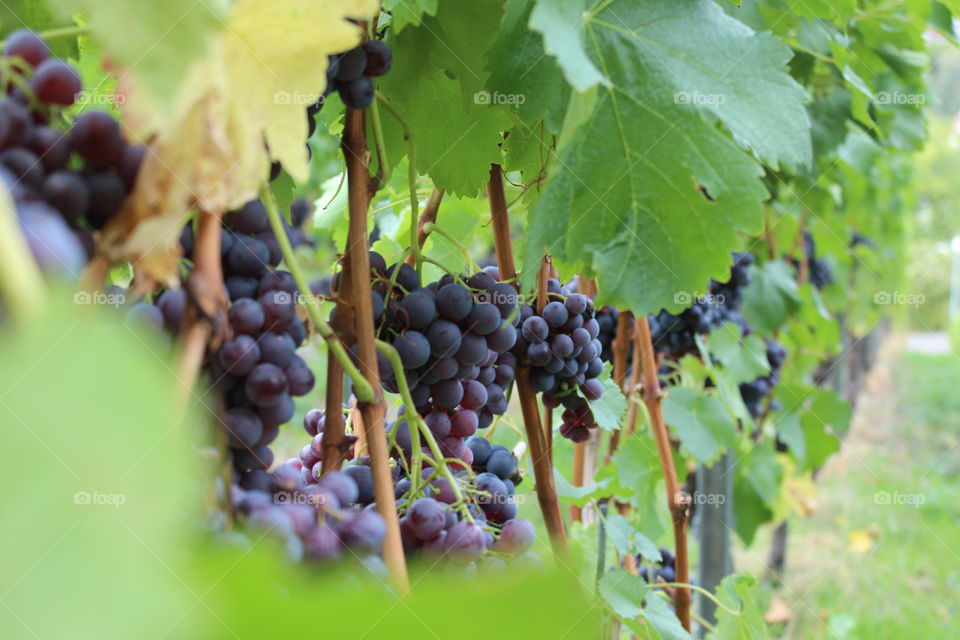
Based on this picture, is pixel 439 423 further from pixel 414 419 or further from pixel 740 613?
pixel 740 613

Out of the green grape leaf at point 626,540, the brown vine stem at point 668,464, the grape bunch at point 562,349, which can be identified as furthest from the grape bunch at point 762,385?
the grape bunch at point 562,349

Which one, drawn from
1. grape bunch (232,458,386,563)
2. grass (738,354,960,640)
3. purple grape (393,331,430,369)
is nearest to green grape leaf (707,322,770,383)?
grass (738,354,960,640)

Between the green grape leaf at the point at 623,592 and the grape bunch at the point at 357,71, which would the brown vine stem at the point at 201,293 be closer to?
the grape bunch at the point at 357,71

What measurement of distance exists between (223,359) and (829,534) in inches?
234

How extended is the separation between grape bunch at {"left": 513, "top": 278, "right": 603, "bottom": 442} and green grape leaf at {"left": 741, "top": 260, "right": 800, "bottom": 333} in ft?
5.81

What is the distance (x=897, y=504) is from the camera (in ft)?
20.3

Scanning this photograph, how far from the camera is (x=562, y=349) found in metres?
0.94

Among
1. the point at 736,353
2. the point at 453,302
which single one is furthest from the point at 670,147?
the point at 736,353

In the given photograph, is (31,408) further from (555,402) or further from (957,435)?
(957,435)

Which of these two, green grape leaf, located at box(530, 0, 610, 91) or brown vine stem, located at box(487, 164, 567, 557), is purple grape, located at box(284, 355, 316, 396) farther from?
brown vine stem, located at box(487, 164, 567, 557)

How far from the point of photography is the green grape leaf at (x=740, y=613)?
122cm

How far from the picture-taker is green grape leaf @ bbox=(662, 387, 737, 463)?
1956mm

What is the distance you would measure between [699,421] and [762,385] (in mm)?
840

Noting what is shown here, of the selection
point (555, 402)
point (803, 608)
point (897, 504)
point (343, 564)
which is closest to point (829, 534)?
point (897, 504)
